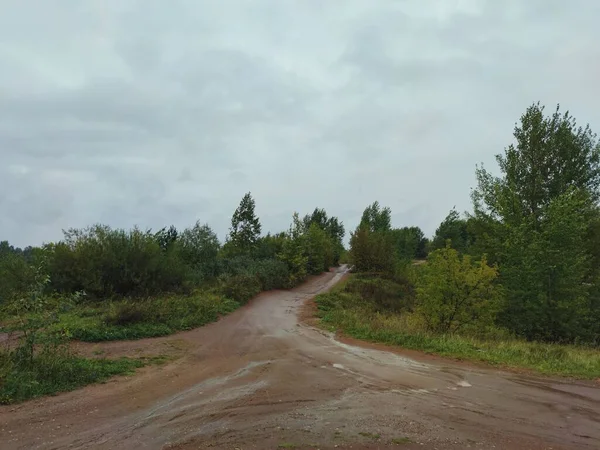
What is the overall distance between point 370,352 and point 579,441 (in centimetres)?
812

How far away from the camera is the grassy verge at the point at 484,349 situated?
38.5 feet

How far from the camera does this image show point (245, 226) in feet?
146

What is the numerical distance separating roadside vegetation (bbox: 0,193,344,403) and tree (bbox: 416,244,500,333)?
34.5 feet

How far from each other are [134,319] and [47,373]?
7853 millimetres

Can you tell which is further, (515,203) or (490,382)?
(515,203)

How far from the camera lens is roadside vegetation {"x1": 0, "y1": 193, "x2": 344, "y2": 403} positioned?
977 centimetres

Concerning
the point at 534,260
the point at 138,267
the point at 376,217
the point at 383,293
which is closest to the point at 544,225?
the point at 534,260

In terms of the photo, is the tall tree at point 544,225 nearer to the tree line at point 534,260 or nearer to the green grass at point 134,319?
the tree line at point 534,260

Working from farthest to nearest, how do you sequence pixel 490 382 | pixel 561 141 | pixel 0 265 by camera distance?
pixel 561 141 → pixel 0 265 → pixel 490 382

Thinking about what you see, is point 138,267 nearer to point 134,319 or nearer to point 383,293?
point 134,319

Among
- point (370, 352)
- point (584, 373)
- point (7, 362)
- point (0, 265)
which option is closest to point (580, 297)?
point (584, 373)

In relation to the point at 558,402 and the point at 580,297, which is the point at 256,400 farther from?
the point at 580,297

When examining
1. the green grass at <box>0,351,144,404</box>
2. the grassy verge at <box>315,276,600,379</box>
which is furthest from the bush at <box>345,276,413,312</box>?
the green grass at <box>0,351,144,404</box>

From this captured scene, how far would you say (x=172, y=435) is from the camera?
21.0 feet
